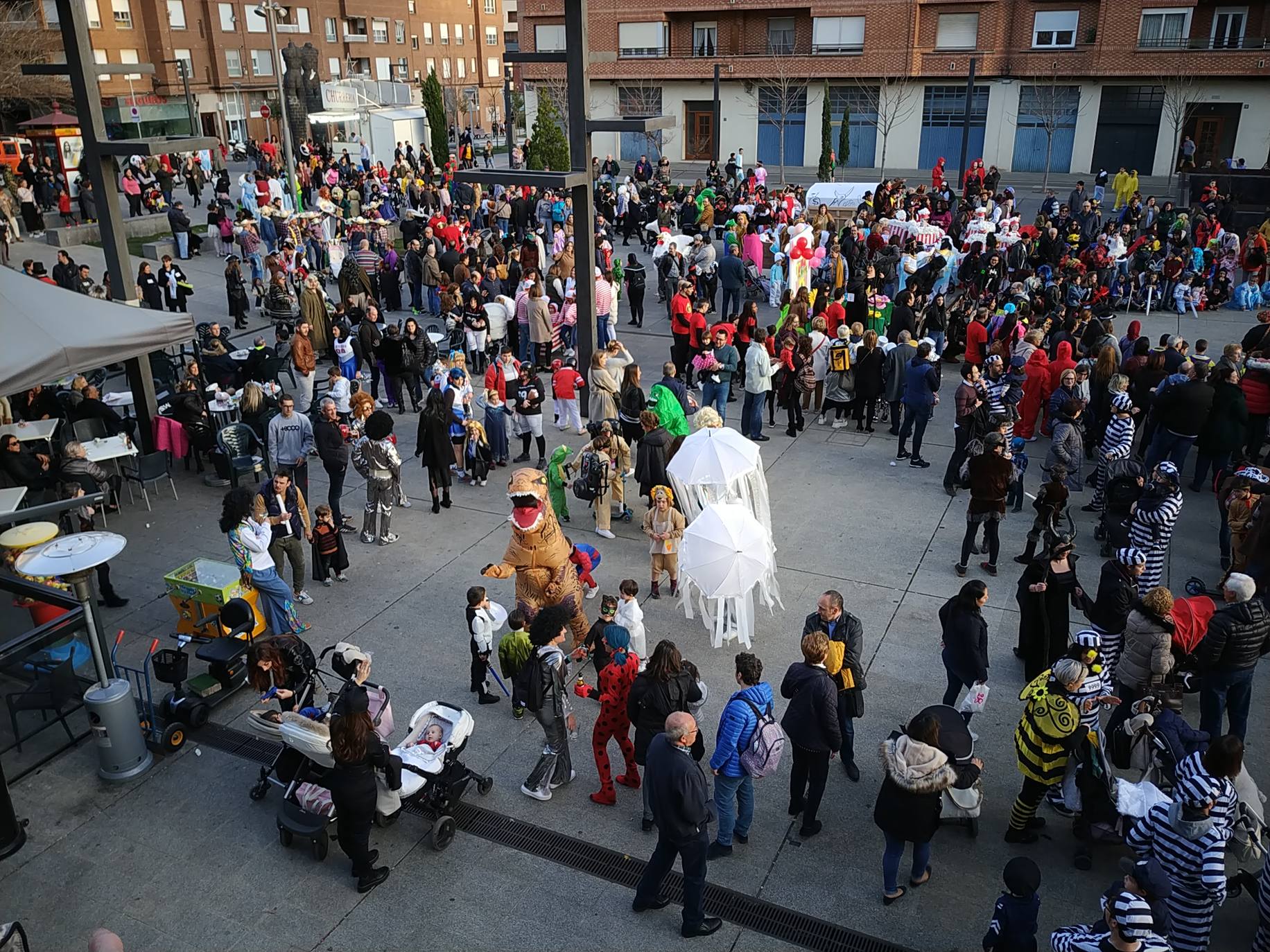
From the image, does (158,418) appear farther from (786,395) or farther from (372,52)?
(372,52)

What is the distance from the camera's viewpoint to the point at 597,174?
3303 cm

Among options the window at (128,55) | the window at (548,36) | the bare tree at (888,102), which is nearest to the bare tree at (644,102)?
the window at (548,36)

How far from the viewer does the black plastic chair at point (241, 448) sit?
12109mm

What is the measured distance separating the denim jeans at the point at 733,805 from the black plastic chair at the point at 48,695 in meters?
5.23

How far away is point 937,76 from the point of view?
140 feet

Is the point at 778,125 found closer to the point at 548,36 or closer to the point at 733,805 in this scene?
the point at 548,36

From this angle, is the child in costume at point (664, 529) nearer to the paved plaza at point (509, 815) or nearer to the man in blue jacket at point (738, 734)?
the paved plaza at point (509, 815)

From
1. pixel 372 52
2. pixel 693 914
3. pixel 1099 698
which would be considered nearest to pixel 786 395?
pixel 1099 698

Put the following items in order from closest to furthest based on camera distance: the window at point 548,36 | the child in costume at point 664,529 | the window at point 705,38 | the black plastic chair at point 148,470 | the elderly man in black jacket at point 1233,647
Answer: the elderly man in black jacket at point 1233,647 → the child in costume at point 664,529 → the black plastic chair at point 148,470 → the window at point 705,38 → the window at point 548,36

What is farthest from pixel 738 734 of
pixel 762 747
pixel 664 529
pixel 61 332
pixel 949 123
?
pixel 949 123

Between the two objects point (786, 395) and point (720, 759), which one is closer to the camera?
point (720, 759)

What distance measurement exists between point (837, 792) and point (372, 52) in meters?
69.3

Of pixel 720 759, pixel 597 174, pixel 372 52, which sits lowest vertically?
pixel 720 759

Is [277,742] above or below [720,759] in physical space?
below
